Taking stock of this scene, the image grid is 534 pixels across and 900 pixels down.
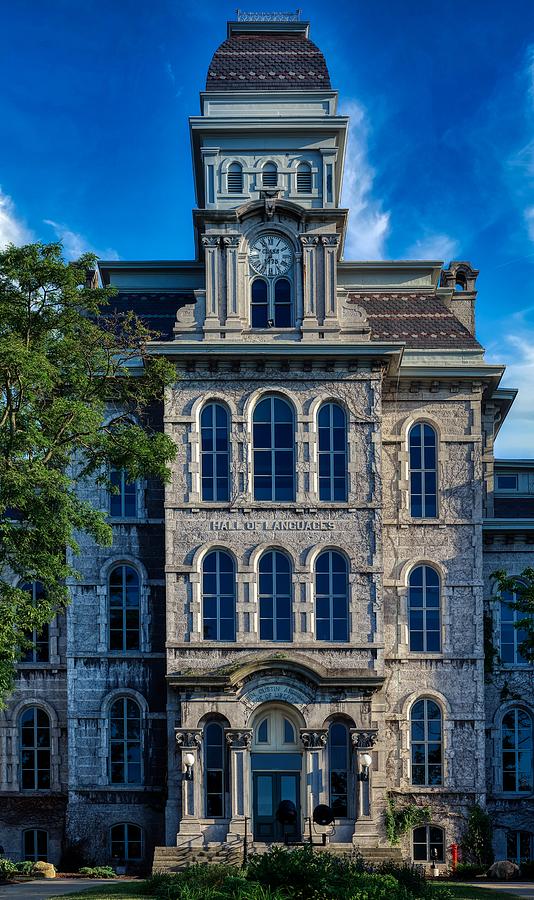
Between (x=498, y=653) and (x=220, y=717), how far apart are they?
8.85 meters

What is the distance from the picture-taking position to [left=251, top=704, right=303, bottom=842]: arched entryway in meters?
32.0

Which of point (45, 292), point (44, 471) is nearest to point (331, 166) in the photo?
point (45, 292)

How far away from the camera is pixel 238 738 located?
31.9 m

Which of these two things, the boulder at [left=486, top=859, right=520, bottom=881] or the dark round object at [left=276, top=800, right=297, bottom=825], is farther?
the boulder at [left=486, top=859, right=520, bottom=881]

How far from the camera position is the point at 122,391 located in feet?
97.1

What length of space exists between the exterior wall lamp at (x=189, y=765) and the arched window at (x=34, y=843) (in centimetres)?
598

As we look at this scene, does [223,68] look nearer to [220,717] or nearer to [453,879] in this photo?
[220,717]

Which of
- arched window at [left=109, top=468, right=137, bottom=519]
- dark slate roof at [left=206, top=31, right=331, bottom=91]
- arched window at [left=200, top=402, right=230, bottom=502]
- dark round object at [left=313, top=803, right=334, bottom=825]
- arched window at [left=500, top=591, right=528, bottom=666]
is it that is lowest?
dark round object at [left=313, top=803, right=334, bottom=825]

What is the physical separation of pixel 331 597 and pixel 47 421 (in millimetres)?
9911

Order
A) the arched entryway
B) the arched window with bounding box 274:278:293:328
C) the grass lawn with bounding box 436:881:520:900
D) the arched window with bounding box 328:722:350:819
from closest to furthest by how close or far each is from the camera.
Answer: the grass lawn with bounding box 436:881:520:900 → the arched entryway → the arched window with bounding box 328:722:350:819 → the arched window with bounding box 274:278:293:328

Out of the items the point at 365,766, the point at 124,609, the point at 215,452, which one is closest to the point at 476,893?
the point at 365,766

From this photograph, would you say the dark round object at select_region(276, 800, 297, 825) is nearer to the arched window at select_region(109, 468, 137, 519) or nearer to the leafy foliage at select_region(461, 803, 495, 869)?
the leafy foliage at select_region(461, 803, 495, 869)

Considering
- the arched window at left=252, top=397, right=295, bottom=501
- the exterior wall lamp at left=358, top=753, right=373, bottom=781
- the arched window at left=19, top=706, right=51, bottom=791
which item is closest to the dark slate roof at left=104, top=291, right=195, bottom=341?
the arched window at left=252, top=397, right=295, bottom=501

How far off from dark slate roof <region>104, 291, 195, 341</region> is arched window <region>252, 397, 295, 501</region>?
4171 millimetres
